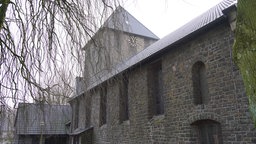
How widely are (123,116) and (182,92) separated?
492 cm

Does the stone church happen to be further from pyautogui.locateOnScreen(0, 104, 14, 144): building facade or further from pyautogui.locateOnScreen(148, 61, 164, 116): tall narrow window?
pyautogui.locateOnScreen(0, 104, 14, 144): building facade

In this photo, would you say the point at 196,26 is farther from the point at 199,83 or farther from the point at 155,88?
the point at 155,88

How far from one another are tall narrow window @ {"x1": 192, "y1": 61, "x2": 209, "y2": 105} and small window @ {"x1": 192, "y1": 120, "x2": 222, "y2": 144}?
2.13 ft

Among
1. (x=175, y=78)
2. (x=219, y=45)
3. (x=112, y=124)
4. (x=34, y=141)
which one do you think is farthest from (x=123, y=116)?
(x=34, y=141)

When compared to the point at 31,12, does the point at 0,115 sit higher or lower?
lower

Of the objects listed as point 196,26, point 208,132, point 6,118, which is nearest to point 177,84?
point 208,132

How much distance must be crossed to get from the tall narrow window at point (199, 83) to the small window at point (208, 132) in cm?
65

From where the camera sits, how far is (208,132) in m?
7.16

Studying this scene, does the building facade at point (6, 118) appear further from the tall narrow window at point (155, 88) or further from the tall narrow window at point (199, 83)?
the tall narrow window at point (155, 88)

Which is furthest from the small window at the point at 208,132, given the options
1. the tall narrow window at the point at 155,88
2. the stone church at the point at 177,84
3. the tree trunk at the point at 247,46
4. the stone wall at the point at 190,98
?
the tree trunk at the point at 247,46

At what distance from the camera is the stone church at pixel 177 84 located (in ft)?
12.6

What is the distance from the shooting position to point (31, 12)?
364 cm

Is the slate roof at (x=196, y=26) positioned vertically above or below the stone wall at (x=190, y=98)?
above

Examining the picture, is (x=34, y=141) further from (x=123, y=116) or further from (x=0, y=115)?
(x=0, y=115)
